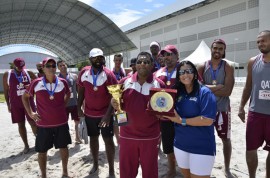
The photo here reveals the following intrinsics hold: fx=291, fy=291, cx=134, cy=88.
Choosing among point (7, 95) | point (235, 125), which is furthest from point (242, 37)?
point (7, 95)

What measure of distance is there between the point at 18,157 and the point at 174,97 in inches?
183

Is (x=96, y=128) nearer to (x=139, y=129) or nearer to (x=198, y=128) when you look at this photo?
(x=139, y=129)

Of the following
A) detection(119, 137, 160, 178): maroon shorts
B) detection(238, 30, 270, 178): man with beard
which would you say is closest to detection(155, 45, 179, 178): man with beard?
detection(119, 137, 160, 178): maroon shorts

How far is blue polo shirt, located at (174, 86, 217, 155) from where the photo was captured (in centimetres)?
307

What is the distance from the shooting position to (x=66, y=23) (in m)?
38.4

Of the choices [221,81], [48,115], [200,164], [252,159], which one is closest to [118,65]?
[48,115]

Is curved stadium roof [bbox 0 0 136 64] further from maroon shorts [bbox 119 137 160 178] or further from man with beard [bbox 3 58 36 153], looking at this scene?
maroon shorts [bbox 119 137 160 178]

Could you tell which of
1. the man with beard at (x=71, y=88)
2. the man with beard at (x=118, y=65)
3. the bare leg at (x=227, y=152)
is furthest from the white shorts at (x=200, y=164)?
the man with beard at (x=71, y=88)

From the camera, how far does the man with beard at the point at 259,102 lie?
12.5 ft

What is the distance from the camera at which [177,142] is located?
10.7 ft

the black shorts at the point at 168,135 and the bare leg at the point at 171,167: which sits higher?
the black shorts at the point at 168,135

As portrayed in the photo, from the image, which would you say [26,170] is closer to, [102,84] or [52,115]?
[52,115]

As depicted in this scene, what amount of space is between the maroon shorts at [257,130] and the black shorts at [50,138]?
278cm

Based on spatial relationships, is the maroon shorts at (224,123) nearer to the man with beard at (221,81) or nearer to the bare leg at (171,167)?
the man with beard at (221,81)
